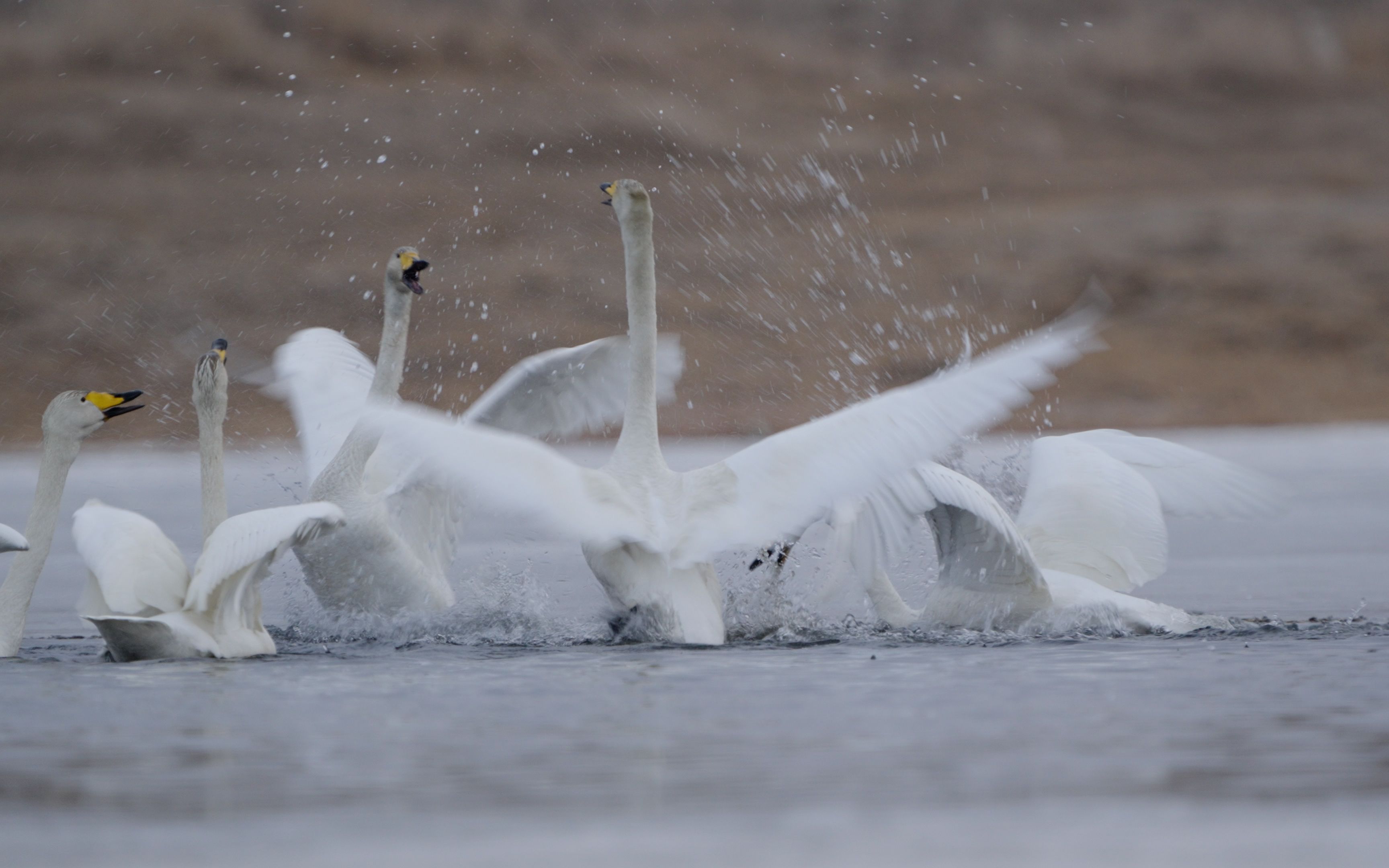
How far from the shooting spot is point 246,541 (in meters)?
6.86

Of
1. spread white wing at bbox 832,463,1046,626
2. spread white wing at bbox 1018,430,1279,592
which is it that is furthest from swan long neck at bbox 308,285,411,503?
spread white wing at bbox 1018,430,1279,592

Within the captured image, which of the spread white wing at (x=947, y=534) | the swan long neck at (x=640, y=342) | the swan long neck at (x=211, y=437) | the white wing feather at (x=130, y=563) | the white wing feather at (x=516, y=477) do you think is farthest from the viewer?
the swan long neck at (x=211, y=437)

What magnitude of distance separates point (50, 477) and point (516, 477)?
2.18 meters

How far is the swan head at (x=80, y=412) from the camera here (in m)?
7.93

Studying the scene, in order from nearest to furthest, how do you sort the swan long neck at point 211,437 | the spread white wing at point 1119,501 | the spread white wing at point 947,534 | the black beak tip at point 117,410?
the spread white wing at point 947,534
the swan long neck at point 211,437
the black beak tip at point 117,410
the spread white wing at point 1119,501

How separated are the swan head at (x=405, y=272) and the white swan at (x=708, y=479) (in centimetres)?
183

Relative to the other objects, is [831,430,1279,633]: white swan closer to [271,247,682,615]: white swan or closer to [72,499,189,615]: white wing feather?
[271,247,682,615]: white swan

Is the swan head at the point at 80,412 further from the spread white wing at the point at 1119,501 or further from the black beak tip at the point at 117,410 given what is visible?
the spread white wing at the point at 1119,501

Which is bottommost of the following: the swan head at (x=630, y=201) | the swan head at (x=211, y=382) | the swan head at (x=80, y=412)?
the swan head at (x=80, y=412)

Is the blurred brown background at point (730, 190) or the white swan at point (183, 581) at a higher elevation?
the blurred brown background at point (730, 190)

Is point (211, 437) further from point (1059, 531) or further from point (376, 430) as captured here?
point (1059, 531)

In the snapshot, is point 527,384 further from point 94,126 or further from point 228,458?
point 94,126

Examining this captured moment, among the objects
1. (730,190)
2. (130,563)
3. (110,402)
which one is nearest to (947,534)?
(130,563)

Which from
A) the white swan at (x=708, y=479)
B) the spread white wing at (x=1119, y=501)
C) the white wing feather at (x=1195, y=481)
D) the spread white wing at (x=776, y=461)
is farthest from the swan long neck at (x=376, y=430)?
the white wing feather at (x=1195, y=481)
